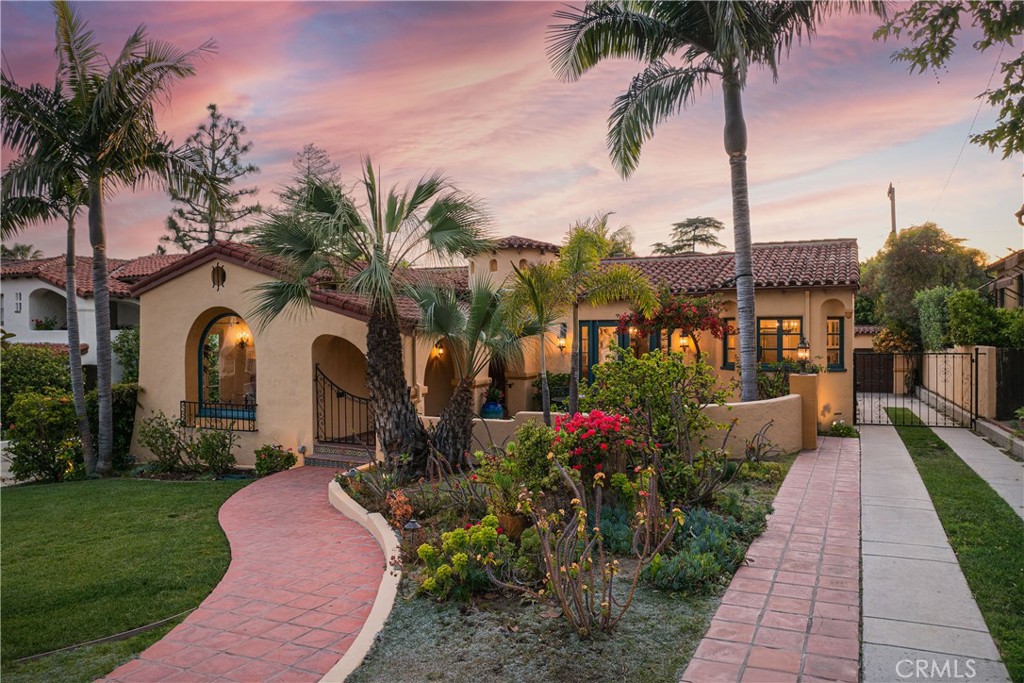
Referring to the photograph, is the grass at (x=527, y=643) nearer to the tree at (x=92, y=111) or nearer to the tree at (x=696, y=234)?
the tree at (x=92, y=111)

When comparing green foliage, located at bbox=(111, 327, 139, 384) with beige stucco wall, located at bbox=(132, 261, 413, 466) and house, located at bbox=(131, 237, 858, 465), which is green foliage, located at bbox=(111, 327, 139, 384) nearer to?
house, located at bbox=(131, 237, 858, 465)

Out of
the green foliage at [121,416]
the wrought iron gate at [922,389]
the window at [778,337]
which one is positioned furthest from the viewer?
the window at [778,337]

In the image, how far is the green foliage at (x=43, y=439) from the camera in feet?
47.0

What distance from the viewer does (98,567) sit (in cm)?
768

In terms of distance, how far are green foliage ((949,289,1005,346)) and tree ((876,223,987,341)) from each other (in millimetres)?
14283

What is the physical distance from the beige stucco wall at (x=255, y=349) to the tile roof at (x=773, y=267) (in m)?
9.15

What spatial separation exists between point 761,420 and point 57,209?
15.8 metres

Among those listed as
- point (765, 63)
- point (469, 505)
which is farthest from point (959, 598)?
point (765, 63)

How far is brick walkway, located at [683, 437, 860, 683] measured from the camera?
14.6ft

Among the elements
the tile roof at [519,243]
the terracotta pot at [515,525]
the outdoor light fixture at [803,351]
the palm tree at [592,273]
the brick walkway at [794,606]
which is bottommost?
the brick walkway at [794,606]

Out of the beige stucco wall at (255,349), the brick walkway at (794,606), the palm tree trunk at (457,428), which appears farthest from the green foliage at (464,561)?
the beige stucco wall at (255,349)

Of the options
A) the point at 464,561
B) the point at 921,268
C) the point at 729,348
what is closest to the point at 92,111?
the point at 464,561

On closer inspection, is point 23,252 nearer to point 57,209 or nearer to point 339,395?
point 57,209

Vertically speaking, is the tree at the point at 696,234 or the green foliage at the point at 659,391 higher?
the tree at the point at 696,234
